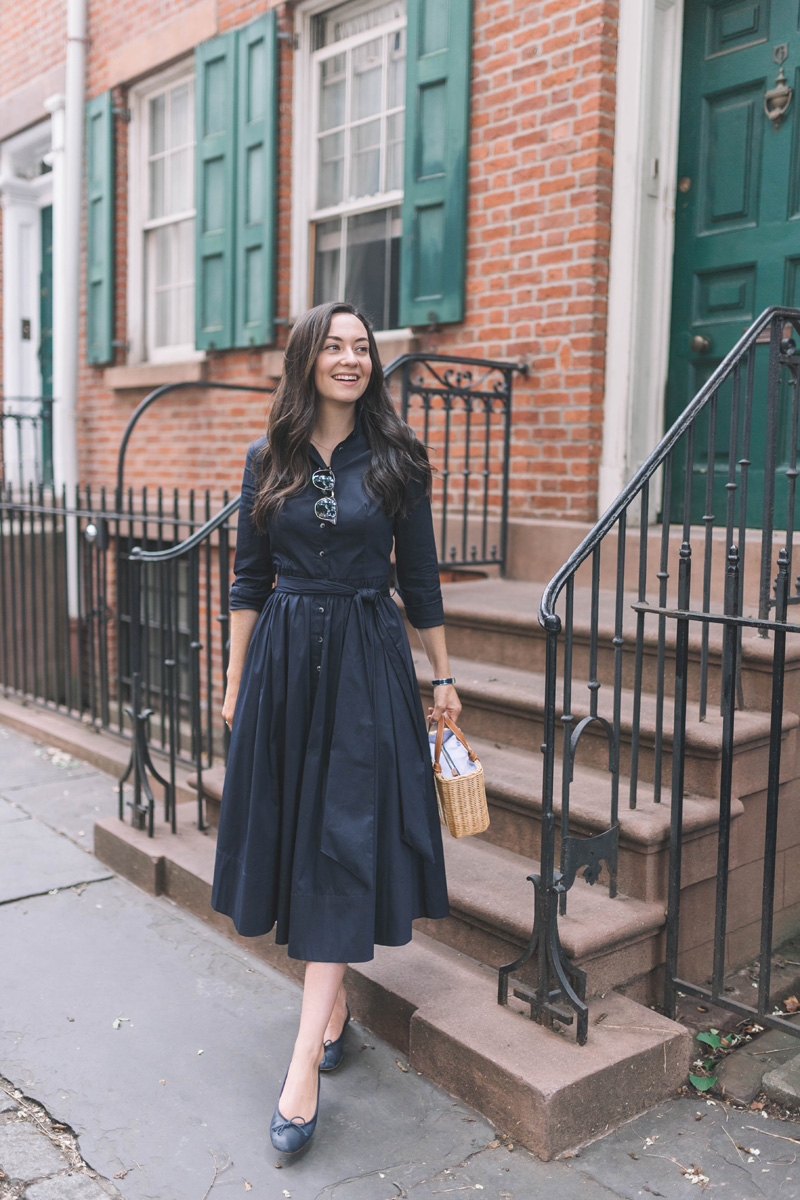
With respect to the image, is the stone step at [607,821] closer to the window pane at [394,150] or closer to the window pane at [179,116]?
the window pane at [394,150]

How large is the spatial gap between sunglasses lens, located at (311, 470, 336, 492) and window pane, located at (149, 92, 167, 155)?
249 inches

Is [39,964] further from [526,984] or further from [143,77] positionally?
[143,77]

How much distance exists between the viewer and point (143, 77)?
305 inches

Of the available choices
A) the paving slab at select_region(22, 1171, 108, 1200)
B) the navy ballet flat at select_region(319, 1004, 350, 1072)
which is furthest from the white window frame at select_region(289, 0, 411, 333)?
the paving slab at select_region(22, 1171, 108, 1200)

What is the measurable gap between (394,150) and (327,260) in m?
0.79

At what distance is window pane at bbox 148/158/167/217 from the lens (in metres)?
7.94

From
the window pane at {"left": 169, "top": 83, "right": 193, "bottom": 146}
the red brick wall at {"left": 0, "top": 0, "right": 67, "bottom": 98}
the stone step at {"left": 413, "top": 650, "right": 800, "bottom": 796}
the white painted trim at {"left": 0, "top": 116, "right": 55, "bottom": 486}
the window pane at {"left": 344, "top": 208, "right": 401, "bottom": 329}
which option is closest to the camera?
the stone step at {"left": 413, "top": 650, "right": 800, "bottom": 796}

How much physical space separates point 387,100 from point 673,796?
4.73 meters

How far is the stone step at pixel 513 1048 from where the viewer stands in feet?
7.82

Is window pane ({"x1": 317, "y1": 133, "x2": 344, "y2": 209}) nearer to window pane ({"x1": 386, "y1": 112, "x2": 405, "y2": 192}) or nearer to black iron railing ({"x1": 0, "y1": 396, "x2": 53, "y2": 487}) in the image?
window pane ({"x1": 386, "y1": 112, "x2": 405, "y2": 192})

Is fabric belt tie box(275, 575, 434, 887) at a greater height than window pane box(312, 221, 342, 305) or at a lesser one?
lesser

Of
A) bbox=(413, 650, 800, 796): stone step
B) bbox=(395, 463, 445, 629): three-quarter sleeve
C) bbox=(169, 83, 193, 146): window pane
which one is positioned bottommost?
bbox=(413, 650, 800, 796): stone step

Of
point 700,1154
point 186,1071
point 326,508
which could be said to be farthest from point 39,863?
point 700,1154

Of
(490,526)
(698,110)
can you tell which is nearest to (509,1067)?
(490,526)
